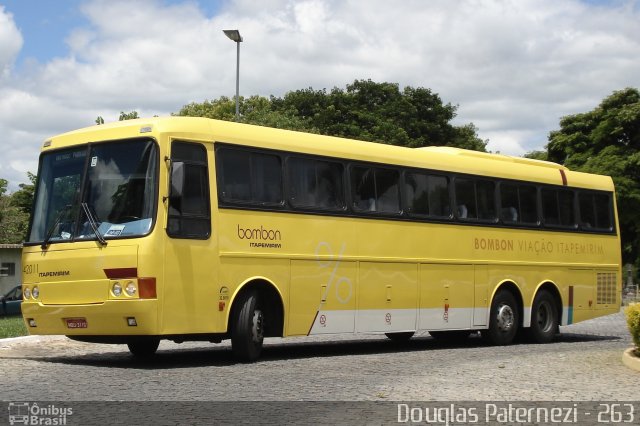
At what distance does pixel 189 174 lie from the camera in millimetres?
14844

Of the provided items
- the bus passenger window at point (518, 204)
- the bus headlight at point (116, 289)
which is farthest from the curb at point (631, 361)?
the bus headlight at point (116, 289)

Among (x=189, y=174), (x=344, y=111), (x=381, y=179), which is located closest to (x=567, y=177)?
(x=381, y=179)

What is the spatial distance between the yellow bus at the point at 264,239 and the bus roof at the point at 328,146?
0.03 metres

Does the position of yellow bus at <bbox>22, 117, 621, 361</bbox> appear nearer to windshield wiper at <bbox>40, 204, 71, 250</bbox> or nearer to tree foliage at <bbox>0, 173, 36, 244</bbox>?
windshield wiper at <bbox>40, 204, 71, 250</bbox>

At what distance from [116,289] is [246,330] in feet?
6.89

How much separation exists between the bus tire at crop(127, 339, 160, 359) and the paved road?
197mm

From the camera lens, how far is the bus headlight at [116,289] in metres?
14.2

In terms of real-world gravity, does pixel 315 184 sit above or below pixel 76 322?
above

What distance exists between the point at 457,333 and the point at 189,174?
10085mm

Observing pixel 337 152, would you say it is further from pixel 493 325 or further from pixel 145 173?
pixel 493 325

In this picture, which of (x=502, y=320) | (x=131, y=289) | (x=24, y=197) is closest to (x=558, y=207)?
(x=502, y=320)

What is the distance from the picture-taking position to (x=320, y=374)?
45.6 feet

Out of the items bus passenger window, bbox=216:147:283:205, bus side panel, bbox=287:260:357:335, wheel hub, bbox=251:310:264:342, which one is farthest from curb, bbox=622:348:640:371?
bus passenger window, bbox=216:147:283:205
